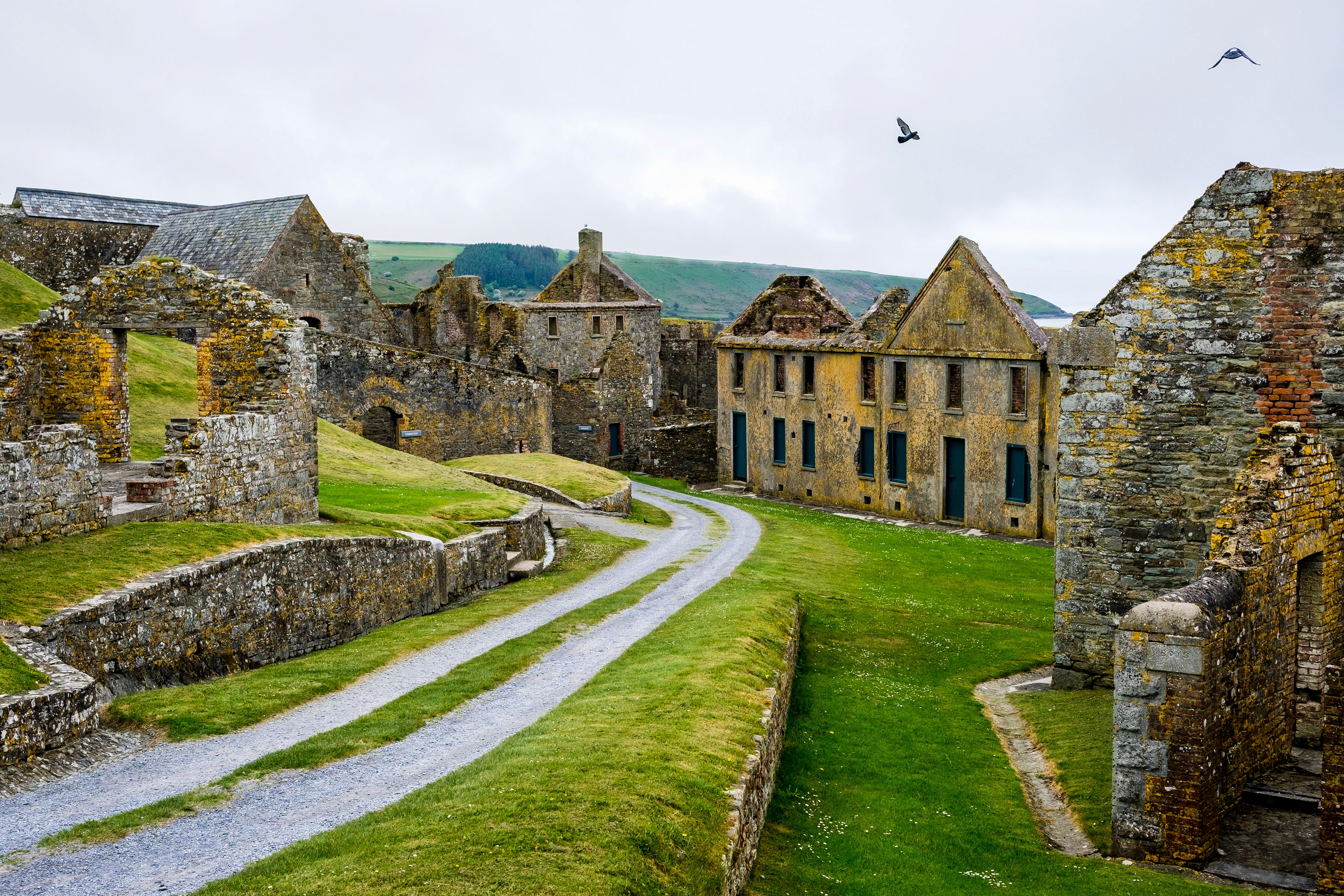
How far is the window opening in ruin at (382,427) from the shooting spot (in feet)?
148

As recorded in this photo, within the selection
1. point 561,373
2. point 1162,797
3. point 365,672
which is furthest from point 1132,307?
point 561,373

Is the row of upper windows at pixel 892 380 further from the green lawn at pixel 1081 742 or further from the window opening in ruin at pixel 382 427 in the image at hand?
the green lawn at pixel 1081 742

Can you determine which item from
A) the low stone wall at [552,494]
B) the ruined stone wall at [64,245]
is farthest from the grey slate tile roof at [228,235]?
the low stone wall at [552,494]

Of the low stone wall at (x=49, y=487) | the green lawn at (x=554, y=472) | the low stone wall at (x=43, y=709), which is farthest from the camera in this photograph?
the green lawn at (x=554, y=472)

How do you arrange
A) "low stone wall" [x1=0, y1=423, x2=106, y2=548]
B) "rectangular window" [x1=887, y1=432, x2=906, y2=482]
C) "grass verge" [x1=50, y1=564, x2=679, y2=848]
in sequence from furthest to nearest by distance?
"rectangular window" [x1=887, y1=432, x2=906, y2=482]
"low stone wall" [x1=0, y1=423, x2=106, y2=548]
"grass verge" [x1=50, y1=564, x2=679, y2=848]

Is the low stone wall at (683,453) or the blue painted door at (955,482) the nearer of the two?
the blue painted door at (955,482)

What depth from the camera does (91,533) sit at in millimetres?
17266

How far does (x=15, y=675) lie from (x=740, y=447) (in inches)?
1837

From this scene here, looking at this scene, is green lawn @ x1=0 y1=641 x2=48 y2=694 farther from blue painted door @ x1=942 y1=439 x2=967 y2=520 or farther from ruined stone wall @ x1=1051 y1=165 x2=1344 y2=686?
blue painted door @ x1=942 y1=439 x2=967 y2=520

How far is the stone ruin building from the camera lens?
43594 mm

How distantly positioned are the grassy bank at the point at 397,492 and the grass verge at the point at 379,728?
5.11m

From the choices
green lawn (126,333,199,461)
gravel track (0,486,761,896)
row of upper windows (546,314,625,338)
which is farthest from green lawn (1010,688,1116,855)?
row of upper windows (546,314,625,338)

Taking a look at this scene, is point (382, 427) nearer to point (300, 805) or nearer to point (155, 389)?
point (155, 389)

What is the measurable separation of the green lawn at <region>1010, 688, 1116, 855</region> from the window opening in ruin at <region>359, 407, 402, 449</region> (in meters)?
30.6
